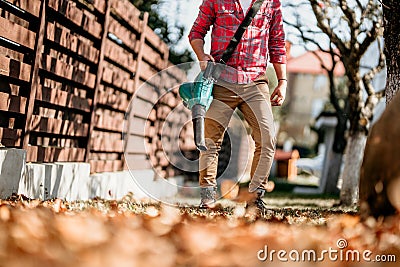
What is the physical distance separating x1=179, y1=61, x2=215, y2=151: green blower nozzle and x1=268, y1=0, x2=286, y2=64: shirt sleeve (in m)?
0.56

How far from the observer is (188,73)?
436 inches

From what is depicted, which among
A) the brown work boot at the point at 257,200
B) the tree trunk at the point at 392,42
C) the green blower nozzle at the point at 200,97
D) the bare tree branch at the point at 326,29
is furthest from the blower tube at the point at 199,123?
the bare tree branch at the point at 326,29

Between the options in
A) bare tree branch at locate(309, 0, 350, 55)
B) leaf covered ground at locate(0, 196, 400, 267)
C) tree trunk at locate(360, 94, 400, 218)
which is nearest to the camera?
leaf covered ground at locate(0, 196, 400, 267)

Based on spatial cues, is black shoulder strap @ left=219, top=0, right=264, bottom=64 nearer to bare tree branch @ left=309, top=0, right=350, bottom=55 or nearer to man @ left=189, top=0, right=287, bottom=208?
man @ left=189, top=0, right=287, bottom=208

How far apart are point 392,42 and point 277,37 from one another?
0.80m

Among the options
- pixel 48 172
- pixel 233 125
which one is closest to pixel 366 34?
pixel 48 172

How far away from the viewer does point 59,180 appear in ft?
17.4

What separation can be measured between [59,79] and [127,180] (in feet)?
8.97

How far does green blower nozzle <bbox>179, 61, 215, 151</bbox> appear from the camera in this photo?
14.4 ft

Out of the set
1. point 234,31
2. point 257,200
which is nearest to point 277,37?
point 234,31

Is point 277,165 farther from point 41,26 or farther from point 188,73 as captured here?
point 41,26

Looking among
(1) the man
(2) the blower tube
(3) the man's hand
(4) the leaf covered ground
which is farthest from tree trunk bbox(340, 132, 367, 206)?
(4) the leaf covered ground

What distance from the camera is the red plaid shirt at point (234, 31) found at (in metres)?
4.50

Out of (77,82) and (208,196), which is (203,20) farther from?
(77,82)
